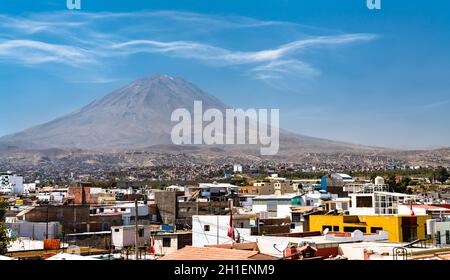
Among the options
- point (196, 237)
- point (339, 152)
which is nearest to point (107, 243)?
point (196, 237)

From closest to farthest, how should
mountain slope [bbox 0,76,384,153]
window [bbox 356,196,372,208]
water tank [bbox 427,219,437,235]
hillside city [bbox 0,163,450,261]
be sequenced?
hillside city [bbox 0,163,450,261] → water tank [bbox 427,219,437,235] → window [bbox 356,196,372,208] → mountain slope [bbox 0,76,384,153]

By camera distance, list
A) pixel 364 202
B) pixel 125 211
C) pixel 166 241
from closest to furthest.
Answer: pixel 166 241, pixel 364 202, pixel 125 211

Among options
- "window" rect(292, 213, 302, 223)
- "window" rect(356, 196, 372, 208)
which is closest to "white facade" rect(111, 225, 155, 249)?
"window" rect(292, 213, 302, 223)

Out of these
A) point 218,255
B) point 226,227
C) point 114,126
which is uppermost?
point 114,126

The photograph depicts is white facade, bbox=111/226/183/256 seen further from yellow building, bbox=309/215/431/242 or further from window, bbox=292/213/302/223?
window, bbox=292/213/302/223

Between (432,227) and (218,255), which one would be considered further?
(432,227)

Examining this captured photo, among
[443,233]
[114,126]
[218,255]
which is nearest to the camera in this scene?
[218,255]

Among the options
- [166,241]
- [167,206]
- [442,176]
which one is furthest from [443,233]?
[442,176]

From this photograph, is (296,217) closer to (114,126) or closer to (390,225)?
(390,225)
